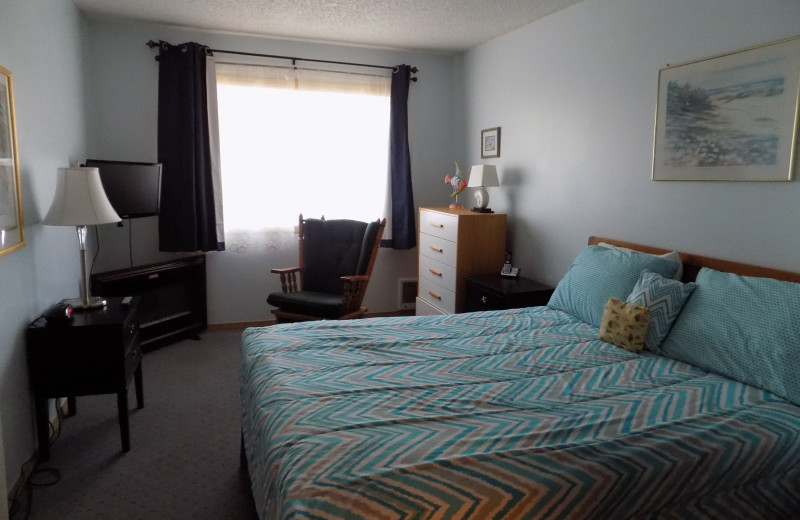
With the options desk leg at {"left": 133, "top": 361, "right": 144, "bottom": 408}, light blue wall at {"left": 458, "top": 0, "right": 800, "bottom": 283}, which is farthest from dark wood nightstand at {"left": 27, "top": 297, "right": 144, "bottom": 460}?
light blue wall at {"left": 458, "top": 0, "right": 800, "bottom": 283}

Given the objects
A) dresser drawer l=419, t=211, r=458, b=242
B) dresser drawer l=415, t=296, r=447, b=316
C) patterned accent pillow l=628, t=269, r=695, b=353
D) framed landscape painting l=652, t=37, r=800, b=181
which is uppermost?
framed landscape painting l=652, t=37, r=800, b=181

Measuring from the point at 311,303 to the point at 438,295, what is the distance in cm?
104

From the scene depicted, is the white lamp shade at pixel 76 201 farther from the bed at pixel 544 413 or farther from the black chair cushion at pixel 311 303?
the black chair cushion at pixel 311 303

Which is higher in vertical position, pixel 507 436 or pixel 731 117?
pixel 731 117

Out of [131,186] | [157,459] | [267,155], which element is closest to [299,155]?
[267,155]

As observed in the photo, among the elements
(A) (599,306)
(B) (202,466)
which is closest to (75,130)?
(B) (202,466)

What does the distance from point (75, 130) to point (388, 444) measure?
3.27m

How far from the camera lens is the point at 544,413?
170 centimetres

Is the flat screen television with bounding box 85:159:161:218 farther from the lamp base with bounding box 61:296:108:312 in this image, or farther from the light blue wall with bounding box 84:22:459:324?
the lamp base with bounding box 61:296:108:312

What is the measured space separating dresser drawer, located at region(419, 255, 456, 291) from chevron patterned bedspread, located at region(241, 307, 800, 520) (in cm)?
175

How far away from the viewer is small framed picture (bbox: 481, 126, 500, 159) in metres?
4.40

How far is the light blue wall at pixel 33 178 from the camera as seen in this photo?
7.39 ft

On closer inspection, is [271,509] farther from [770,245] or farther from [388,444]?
[770,245]

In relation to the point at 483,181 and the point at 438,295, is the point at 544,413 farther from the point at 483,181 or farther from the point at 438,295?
the point at 483,181
